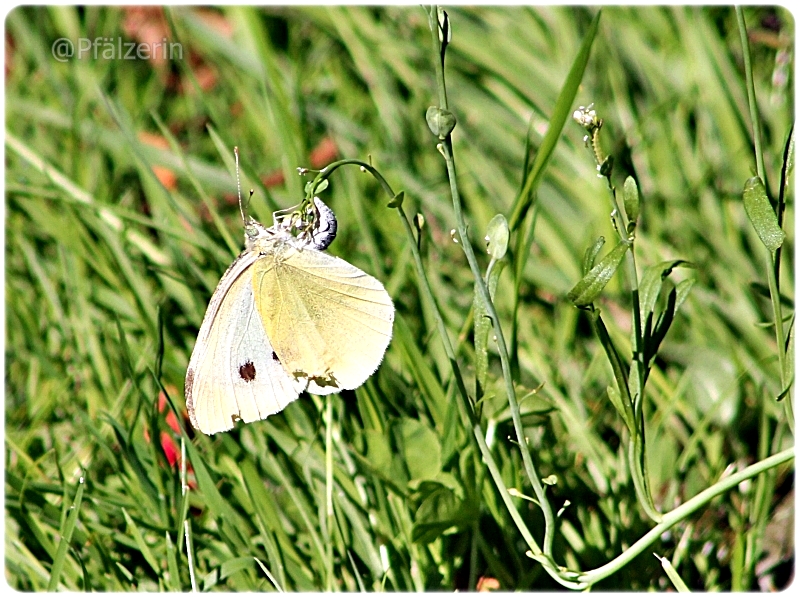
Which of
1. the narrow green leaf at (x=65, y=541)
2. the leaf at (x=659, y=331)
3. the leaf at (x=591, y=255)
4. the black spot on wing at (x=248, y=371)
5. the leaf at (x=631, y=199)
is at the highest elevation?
the leaf at (x=631, y=199)

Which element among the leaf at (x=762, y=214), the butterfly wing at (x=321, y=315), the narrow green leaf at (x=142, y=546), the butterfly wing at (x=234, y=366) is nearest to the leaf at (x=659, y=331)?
the leaf at (x=762, y=214)

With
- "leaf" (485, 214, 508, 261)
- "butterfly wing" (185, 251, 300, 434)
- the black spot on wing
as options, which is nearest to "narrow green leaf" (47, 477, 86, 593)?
"butterfly wing" (185, 251, 300, 434)

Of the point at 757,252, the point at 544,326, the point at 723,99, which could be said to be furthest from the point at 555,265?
the point at 723,99

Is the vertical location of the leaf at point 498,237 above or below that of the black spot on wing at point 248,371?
above

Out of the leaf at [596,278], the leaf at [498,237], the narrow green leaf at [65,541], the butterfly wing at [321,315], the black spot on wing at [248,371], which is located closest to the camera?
the leaf at [596,278]

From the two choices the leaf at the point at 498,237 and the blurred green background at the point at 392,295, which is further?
the blurred green background at the point at 392,295

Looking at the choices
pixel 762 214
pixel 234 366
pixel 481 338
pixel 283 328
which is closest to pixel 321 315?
pixel 283 328

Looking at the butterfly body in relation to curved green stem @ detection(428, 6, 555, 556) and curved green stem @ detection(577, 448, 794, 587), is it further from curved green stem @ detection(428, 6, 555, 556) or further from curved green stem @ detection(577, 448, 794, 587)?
curved green stem @ detection(577, 448, 794, 587)

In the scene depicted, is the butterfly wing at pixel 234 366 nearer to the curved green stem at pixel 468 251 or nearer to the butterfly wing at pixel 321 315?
the butterfly wing at pixel 321 315
